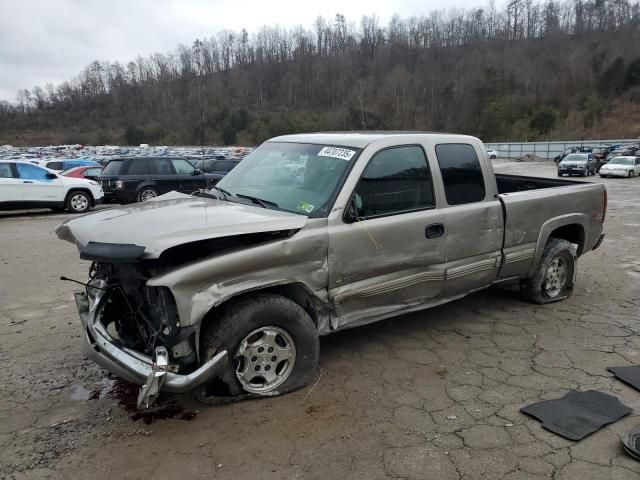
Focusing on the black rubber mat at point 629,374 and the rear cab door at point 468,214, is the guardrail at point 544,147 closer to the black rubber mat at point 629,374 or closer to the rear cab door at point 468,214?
the rear cab door at point 468,214

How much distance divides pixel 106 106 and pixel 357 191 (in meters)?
145

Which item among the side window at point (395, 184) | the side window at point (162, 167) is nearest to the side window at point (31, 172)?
the side window at point (162, 167)

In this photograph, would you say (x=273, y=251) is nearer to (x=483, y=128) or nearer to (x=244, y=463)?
(x=244, y=463)

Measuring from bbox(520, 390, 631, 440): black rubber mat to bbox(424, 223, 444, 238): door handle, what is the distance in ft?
4.91

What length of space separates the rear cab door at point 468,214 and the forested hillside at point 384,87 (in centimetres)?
7609

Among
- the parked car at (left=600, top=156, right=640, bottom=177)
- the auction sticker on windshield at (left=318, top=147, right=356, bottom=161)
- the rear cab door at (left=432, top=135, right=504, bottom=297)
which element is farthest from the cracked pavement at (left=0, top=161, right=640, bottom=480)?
the parked car at (left=600, top=156, right=640, bottom=177)

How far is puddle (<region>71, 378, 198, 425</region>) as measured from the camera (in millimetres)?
3475

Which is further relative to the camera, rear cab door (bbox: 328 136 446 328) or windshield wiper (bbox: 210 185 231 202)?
windshield wiper (bbox: 210 185 231 202)

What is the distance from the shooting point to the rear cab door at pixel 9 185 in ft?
45.4

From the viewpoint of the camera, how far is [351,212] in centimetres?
388

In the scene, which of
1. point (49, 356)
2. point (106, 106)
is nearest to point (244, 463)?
point (49, 356)

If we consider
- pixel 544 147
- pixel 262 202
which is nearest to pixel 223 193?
pixel 262 202

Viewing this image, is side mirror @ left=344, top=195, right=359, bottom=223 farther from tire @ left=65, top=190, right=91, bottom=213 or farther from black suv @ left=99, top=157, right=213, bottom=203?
tire @ left=65, top=190, right=91, bottom=213

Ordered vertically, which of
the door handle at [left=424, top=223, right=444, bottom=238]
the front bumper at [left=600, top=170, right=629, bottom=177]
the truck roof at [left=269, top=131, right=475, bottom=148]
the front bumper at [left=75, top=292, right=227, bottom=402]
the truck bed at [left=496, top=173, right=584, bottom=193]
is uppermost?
the truck roof at [left=269, top=131, right=475, bottom=148]
